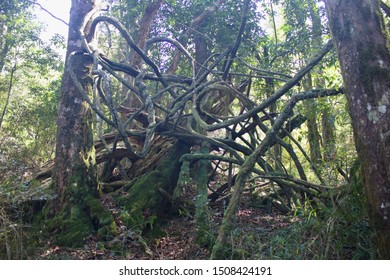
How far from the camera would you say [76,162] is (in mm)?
4781

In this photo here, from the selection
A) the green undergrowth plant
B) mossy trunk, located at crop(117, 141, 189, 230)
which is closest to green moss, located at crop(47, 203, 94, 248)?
mossy trunk, located at crop(117, 141, 189, 230)

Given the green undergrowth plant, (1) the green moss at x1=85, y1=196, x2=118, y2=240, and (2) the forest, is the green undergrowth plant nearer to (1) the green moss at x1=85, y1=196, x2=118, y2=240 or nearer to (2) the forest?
(2) the forest

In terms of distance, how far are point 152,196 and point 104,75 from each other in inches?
76.3

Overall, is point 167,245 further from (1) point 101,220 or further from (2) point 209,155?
(2) point 209,155

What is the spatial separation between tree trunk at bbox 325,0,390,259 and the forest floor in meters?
1.30

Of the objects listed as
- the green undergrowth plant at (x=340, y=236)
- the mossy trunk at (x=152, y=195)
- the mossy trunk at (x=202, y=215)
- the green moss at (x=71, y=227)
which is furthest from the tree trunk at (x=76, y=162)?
the green undergrowth plant at (x=340, y=236)

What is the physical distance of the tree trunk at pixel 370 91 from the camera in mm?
2326

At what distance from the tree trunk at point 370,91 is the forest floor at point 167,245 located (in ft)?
4.27

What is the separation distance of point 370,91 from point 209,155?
9.97 ft

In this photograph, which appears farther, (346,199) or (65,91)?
(65,91)

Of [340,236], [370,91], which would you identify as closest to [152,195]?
[340,236]

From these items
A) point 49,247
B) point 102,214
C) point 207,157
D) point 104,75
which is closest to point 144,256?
point 102,214
